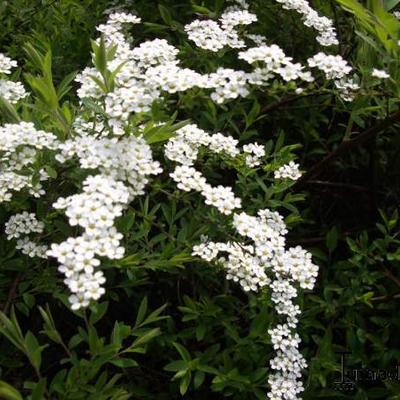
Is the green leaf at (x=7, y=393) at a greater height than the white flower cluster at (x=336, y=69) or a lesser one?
lesser

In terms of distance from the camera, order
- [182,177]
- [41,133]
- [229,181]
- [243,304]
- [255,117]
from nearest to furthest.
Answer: [41,133] < [182,177] < [243,304] < [255,117] < [229,181]

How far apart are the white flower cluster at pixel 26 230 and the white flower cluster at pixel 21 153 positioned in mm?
85

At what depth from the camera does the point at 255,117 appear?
106 inches

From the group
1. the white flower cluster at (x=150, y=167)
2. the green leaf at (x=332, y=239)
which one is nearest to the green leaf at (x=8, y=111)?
the white flower cluster at (x=150, y=167)

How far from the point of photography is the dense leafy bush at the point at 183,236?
1.97 metres

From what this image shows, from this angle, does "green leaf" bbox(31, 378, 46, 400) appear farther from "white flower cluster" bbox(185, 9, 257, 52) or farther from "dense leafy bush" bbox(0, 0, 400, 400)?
"white flower cluster" bbox(185, 9, 257, 52)

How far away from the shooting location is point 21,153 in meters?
2.04

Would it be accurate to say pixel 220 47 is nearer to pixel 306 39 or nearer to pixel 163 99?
pixel 163 99

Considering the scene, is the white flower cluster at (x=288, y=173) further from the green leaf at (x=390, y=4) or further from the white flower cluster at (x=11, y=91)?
the white flower cluster at (x=11, y=91)

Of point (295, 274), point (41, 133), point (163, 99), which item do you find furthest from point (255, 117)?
point (41, 133)

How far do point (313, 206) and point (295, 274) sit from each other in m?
0.87

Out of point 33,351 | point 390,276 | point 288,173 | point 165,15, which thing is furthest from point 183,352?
point 165,15

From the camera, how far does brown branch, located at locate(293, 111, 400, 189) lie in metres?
2.52

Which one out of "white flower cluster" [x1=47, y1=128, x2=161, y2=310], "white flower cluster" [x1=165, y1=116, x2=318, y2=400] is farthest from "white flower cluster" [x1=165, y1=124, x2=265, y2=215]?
"white flower cluster" [x1=47, y1=128, x2=161, y2=310]
